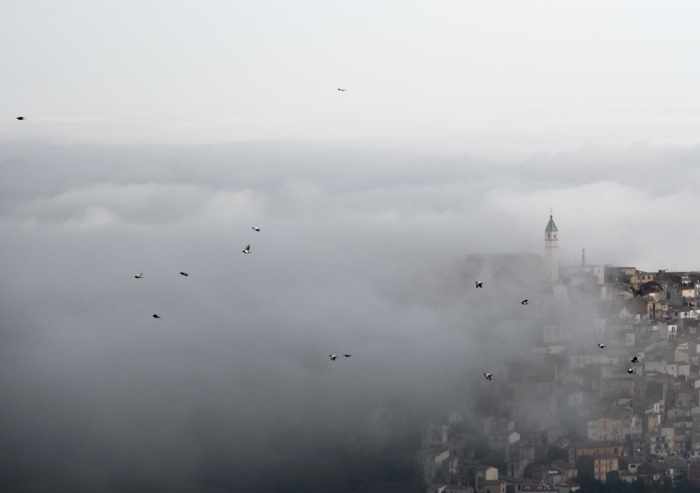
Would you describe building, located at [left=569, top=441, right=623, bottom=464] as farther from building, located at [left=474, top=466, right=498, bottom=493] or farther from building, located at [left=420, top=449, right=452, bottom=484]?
building, located at [left=420, top=449, right=452, bottom=484]

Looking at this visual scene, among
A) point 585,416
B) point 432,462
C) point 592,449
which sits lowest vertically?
point 432,462

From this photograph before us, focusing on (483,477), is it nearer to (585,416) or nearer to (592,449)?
(592,449)

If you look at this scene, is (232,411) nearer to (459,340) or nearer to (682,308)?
(459,340)

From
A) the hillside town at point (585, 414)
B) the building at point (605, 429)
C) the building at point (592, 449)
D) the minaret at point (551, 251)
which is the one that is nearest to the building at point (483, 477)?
the hillside town at point (585, 414)

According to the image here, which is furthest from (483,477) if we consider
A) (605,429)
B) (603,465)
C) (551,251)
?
(551,251)

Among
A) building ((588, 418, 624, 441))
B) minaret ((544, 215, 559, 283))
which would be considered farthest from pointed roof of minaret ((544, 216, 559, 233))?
building ((588, 418, 624, 441))
